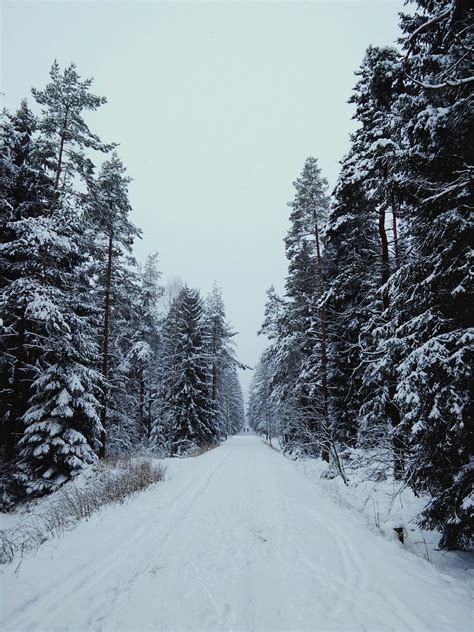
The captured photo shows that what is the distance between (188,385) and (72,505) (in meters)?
16.3

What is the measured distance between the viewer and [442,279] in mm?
5539

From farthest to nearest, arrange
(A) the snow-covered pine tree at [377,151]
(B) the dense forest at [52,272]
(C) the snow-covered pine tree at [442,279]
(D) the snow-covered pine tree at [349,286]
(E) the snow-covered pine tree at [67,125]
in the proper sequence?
(E) the snow-covered pine tree at [67,125]
(D) the snow-covered pine tree at [349,286]
(B) the dense forest at [52,272]
(A) the snow-covered pine tree at [377,151]
(C) the snow-covered pine tree at [442,279]

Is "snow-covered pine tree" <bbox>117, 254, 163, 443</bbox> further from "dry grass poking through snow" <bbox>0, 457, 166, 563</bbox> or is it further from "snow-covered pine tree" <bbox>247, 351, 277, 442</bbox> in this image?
"snow-covered pine tree" <bbox>247, 351, 277, 442</bbox>

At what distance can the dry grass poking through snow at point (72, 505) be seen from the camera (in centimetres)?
559

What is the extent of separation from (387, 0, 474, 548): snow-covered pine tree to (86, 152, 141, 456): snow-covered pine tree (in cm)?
1294

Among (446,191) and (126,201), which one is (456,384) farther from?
(126,201)

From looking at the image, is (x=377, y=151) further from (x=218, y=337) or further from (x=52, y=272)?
(x=218, y=337)

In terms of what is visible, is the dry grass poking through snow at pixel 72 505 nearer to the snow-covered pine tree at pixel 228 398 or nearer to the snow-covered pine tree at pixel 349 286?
the snow-covered pine tree at pixel 349 286

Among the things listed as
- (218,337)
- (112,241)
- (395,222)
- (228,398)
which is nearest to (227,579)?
(395,222)

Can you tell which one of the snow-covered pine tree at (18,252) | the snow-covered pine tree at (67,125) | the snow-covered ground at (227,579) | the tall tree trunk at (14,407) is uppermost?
the snow-covered pine tree at (67,125)

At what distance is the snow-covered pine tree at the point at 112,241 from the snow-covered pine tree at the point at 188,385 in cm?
711

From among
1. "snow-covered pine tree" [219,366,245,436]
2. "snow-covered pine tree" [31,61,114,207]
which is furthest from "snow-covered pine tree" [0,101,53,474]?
"snow-covered pine tree" [219,366,245,436]

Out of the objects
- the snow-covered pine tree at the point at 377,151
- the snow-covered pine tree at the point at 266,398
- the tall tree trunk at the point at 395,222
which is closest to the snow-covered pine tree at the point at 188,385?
the snow-covered pine tree at the point at 266,398

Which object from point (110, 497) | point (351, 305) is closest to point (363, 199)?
point (351, 305)
